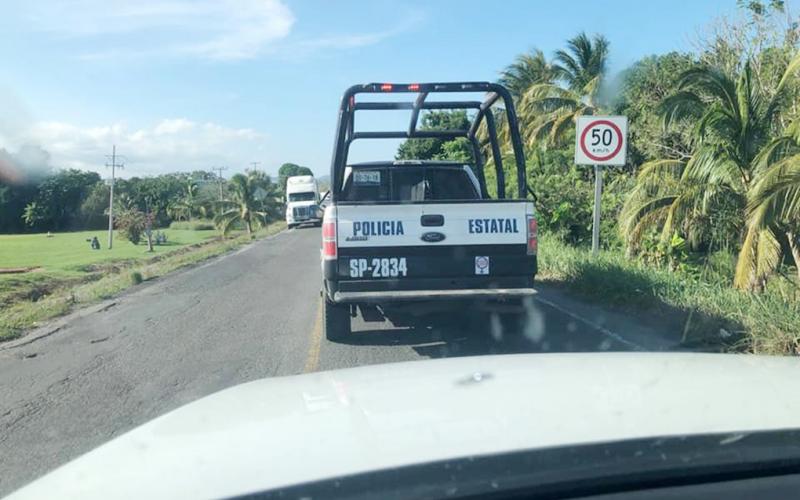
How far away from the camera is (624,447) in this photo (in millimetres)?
2232

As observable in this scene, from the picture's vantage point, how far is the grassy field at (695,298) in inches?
287

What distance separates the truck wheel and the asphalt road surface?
13 centimetres

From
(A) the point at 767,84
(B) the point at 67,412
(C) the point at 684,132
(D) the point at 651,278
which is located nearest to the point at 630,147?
(C) the point at 684,132

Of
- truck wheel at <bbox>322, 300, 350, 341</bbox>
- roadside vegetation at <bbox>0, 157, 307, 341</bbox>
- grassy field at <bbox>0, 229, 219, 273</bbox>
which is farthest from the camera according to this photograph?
grassy field at <bbox>0, 229, 219, 273</bbox>

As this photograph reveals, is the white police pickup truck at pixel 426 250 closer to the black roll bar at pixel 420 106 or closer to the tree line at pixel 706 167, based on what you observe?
the black roll bar at pixel 420 106

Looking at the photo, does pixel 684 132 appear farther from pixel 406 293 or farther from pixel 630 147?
pixel 406 293

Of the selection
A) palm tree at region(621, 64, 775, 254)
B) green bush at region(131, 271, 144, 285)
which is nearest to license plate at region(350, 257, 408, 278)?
palm tree at region(621, 64, 775, 254)

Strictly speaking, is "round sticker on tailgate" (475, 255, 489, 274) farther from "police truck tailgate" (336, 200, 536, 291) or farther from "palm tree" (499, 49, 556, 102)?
"palm tree" (499, 49, 556, 102)

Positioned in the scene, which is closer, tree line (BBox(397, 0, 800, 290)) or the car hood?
the car hood

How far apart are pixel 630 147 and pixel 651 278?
40.6 feet

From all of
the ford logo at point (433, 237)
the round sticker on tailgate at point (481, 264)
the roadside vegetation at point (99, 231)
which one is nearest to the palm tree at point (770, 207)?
the round sticker on tailgate at point (481, 264)

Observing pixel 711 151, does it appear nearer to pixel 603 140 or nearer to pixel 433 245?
pixel 603 140

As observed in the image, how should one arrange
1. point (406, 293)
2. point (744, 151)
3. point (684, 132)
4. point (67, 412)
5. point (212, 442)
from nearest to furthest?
point (212, 442) < point (67, 412) < point (406, 293) < point (744, 151) < point (684, 132)

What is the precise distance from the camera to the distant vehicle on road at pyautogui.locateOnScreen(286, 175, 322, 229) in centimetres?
4766
